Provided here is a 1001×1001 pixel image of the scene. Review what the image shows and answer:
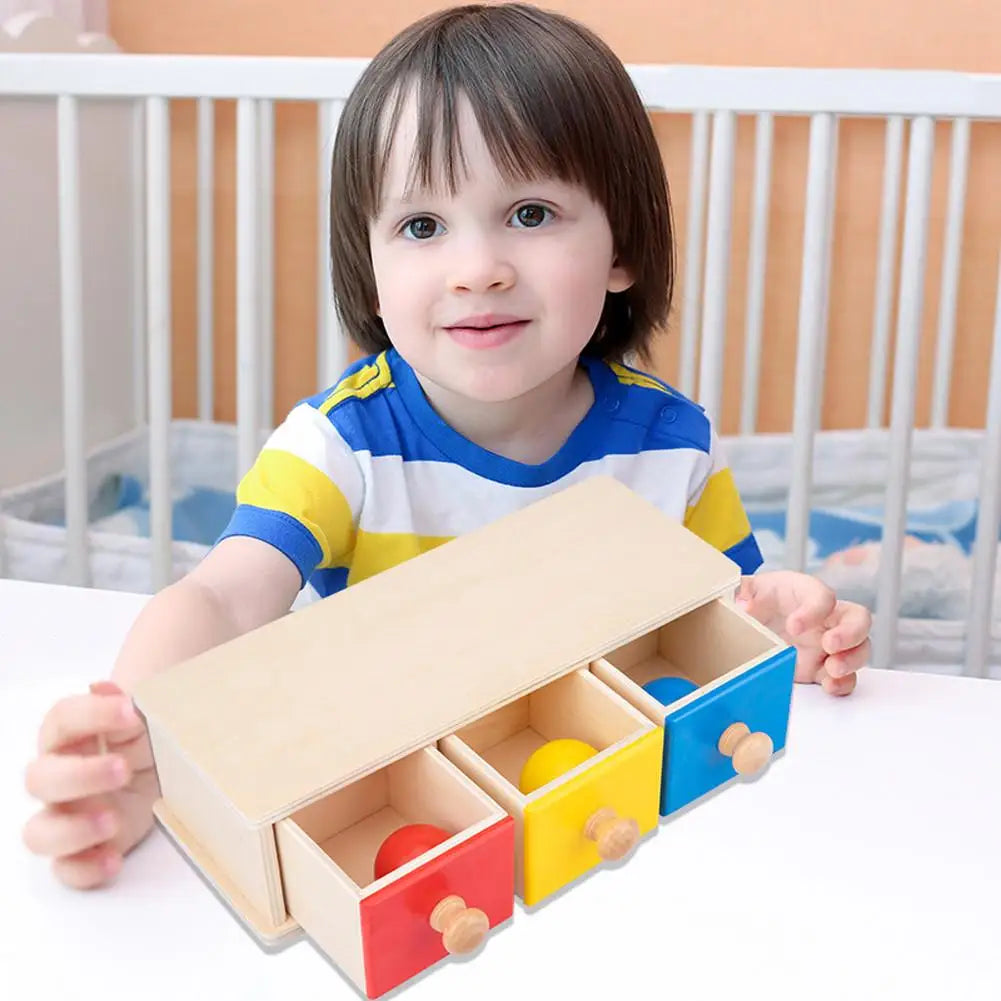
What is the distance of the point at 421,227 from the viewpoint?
0.74 m

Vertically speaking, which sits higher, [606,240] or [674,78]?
[674,78]

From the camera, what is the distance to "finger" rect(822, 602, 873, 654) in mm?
638

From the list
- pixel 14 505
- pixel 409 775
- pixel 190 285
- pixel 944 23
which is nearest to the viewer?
pixel 409 775

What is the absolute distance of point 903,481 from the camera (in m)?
1.28

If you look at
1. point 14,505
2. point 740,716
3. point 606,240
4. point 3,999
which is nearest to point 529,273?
point 606,240

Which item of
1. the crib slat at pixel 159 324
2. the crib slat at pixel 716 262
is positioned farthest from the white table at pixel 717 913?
the crib slat at pixel 159 324

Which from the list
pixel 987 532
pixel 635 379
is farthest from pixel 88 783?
pixel 987 532

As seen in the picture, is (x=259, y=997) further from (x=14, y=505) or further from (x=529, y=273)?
(x=14, y=505)

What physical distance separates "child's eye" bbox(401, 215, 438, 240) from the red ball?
0.39 m

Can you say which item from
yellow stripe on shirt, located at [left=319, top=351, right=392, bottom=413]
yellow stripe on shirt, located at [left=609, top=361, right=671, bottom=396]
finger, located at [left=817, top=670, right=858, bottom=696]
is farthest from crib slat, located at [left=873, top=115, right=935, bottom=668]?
finger, located at [left=817, top=670, right=858, bottom=696]

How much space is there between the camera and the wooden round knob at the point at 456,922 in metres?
0.40

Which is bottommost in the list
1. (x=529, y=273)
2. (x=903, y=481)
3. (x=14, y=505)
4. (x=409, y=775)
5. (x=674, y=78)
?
(x=14, y=505)

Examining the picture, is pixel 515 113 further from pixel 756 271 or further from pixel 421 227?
pixel 756 271

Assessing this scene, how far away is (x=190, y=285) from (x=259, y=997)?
166cm
